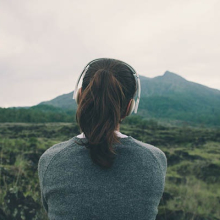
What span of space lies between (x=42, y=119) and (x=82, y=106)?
57.5 m

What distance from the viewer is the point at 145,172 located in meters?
1.39

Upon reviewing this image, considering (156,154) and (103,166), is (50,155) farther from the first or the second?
(156,154)

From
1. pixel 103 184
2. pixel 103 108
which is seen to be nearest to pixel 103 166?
pixel 103 184

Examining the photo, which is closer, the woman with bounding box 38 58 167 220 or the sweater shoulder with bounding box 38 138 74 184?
the woman with bounding box 38 58 167 220

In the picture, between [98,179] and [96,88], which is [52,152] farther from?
[96,88]

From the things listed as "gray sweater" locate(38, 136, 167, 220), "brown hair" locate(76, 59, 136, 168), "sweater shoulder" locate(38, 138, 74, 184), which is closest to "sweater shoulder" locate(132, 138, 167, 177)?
"gray sweater" locate(38, 136, 167, 220)

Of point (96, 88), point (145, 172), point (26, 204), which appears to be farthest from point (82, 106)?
point (26, 204)

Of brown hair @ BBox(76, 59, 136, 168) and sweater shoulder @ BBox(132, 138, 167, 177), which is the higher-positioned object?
brown hair @ BBox(76, 59, 136, 168)

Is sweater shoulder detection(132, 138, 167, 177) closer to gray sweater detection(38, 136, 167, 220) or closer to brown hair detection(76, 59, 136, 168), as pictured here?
gray sweater detection(38, 136, 167, 220)

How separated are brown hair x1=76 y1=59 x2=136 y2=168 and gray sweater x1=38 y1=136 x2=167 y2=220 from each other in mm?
68

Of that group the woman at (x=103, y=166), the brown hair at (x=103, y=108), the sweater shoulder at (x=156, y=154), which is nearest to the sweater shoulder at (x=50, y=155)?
the woman at (x=103, y=166)

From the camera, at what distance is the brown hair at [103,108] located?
1342mm

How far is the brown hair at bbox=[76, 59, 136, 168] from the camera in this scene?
4.40 feet

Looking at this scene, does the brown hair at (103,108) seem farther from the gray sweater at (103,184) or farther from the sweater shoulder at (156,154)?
the sweater shoulder at (156,154)
